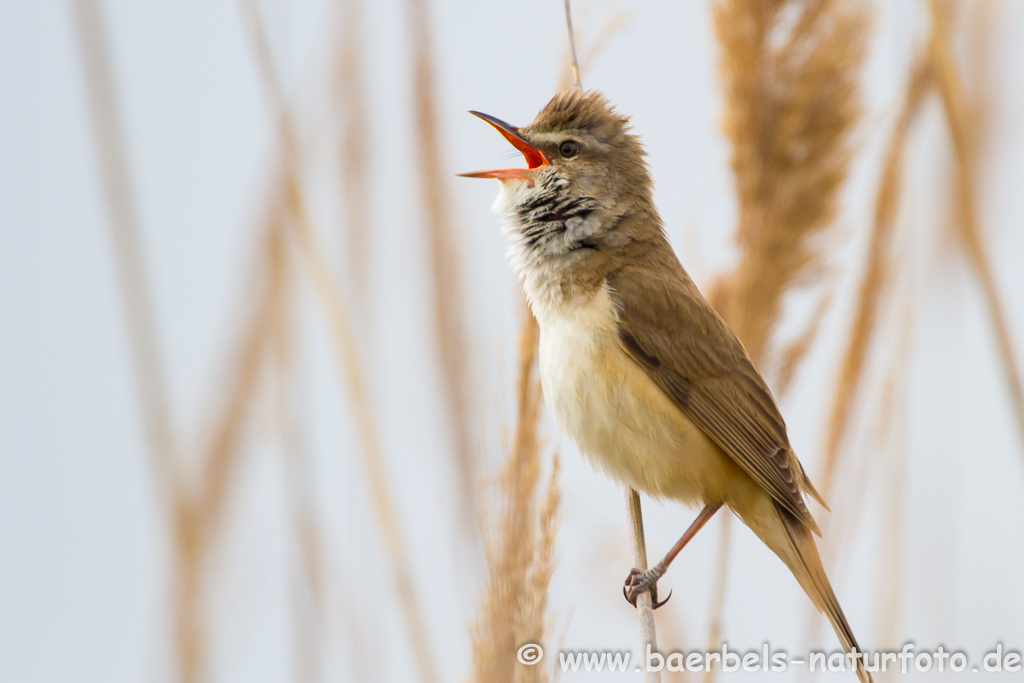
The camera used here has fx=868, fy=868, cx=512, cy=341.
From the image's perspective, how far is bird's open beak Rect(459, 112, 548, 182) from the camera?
2428 mm

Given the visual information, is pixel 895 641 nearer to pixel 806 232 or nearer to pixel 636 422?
pixel 636 422

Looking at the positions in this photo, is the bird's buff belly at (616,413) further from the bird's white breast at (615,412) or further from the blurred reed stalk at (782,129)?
the blurred reed stalk at (782,129)

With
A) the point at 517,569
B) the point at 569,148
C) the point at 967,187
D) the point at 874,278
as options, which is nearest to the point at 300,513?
the point at 517,569

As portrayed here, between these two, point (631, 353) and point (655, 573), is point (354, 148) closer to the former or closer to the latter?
point (631, 353)

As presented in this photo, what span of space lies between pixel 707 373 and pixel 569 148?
754 mm

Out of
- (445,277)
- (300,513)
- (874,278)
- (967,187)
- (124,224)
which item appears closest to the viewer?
(124,224)

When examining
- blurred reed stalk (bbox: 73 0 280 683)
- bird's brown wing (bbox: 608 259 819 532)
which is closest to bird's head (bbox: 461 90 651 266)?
bird's brown wing (bbox: 608 259 819 532)

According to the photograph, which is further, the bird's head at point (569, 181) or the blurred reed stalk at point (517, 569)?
the bird's head at point (569, 181)

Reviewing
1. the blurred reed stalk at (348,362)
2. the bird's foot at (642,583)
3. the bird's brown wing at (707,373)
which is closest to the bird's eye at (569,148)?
the bird's brown wing at (707,373)

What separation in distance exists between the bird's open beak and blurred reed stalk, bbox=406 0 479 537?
22.1 inches

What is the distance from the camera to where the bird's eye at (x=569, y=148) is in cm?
250

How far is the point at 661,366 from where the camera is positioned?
7.71 ft

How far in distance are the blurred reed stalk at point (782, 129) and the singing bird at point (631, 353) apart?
20 centimetres

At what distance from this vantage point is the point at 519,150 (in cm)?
257
